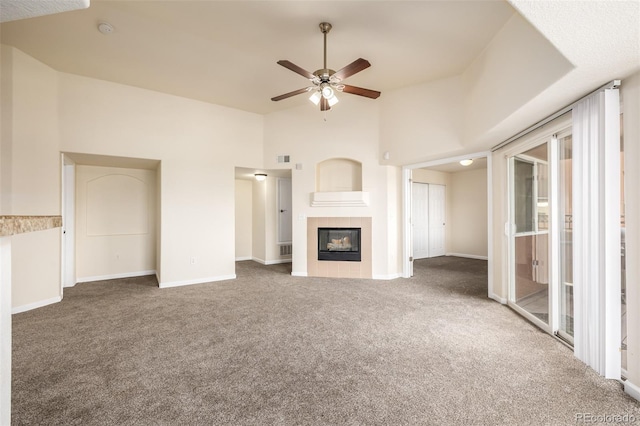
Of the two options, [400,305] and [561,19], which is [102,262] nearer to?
[400,305]

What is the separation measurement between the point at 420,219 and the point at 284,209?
373 centimetres

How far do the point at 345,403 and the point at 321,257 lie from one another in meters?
3.69

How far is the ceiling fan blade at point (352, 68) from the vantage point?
9.11 feet

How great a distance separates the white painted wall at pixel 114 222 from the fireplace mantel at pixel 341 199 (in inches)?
135

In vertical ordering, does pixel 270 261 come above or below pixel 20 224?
below

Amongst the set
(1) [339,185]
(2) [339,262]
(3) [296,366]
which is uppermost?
(1) [339,185]

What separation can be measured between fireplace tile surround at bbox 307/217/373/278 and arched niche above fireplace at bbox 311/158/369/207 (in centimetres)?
31

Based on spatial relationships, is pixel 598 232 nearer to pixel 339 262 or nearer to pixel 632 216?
pixel 632 216

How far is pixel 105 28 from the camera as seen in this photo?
3119mm

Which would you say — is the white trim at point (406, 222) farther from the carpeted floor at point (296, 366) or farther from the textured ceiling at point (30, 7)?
the textured ceiling at point (30, 7)

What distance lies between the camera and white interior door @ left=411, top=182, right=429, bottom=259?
756cm

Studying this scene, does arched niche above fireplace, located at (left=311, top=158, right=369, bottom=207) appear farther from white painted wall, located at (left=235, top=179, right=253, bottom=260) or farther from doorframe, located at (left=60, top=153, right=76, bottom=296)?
doorframe, located at (left=60, top=153, right=76, bottom=296)

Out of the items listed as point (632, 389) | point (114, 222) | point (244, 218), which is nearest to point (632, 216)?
point (632, 389)

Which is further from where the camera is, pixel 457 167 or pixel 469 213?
pixel 469 213
